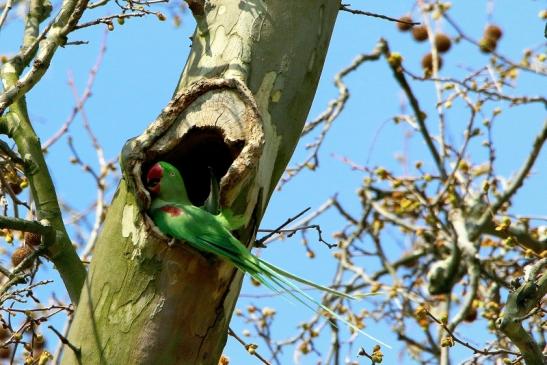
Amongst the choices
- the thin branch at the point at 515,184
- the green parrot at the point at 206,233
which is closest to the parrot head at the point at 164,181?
the green parrot at the point at 206,233

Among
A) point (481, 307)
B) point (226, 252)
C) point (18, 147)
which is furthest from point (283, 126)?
point (481, 307)

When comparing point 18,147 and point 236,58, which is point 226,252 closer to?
point 236,58

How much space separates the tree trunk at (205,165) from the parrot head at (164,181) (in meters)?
0.05

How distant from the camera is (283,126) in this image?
121 inches

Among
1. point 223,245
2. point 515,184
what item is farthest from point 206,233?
point 515,184

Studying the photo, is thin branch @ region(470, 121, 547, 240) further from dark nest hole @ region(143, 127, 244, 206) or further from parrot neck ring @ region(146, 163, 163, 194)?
parrot neck ring @ region(146, 163, 163, 194)

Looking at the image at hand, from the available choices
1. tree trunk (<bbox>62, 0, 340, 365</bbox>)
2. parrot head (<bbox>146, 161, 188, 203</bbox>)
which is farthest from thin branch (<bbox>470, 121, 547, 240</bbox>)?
parrot head (<bbox>146, 161, 188, 203</bbox>)

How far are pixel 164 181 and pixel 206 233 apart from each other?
1.20ft

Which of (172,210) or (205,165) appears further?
(205,165)

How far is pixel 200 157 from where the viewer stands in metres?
3.24

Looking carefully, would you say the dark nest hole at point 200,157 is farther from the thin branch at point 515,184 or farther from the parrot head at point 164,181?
the thin branch at point 515,184

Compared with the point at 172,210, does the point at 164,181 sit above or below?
above

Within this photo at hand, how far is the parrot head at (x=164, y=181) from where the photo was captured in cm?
296

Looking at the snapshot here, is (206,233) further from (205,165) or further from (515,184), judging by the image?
(515,184)
